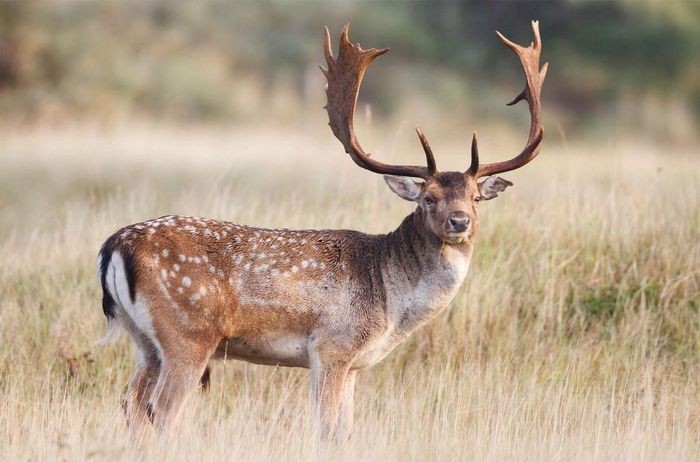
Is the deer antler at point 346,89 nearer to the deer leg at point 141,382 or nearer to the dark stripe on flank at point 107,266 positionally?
the dark stripe on flank at point 107,266

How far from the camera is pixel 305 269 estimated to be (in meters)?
6.99

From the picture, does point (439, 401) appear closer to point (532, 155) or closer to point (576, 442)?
point (576, 442)

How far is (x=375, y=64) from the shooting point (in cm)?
3759

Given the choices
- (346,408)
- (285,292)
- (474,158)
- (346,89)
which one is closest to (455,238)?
(474,158)

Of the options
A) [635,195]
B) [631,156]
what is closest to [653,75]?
[631,156]

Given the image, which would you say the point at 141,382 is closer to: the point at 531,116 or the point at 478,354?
the point at 478,354

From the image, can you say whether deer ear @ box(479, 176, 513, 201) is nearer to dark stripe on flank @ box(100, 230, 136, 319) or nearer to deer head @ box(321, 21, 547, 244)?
deer head @ box(321, 21, 547, 244)

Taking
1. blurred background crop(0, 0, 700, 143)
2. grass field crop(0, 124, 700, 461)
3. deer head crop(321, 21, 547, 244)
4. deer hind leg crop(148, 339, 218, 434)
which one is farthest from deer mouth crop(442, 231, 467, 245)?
blurred background crop(0, 0, 700, 143)

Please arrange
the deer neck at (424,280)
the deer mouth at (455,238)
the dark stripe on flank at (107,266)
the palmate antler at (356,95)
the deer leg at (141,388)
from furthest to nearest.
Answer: the palmate antler at (356,95), the deer neck at (424,280), the deer leg at (141,388), the deer mouth at (455,238), the dark stripe on flank at (107,266)

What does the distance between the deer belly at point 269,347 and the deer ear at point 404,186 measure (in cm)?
101

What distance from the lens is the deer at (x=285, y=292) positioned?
21.8 ft

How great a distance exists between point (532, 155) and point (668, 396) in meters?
1.74

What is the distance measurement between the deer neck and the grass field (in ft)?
1.93

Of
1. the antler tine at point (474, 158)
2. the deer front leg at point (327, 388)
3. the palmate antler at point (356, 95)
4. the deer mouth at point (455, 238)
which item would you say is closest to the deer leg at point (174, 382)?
the deer front leg at point (327, 388)
